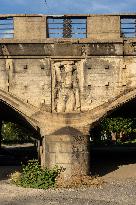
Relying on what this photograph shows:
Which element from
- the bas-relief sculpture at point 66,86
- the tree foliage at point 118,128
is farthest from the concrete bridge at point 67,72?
the tree foliage at point 118,128

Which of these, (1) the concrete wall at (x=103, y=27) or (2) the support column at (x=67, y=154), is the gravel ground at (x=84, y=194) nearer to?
(2) the support column at (x=67, y=154)

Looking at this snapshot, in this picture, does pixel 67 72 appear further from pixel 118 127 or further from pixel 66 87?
pixel 118 127

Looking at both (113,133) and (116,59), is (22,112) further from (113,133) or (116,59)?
(113,133)

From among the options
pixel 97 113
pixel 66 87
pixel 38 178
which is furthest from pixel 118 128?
pixel 38 178

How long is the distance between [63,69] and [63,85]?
0.65 meters

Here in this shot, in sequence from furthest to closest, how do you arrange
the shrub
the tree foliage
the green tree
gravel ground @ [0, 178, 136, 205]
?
the green tree
the tree foliage
the shrub
gravel ground @ [0, 178, 136, 205]

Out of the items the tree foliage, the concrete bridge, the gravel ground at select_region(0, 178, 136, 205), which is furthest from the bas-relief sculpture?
the tree foliage

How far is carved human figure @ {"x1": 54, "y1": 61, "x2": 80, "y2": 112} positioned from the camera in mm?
16594

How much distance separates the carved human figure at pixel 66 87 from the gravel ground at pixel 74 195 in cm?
357

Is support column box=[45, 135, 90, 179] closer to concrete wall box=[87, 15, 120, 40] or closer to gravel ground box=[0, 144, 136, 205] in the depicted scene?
gravel ground box=[0, 144, 136, 205]

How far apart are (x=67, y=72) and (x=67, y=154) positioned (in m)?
3.32

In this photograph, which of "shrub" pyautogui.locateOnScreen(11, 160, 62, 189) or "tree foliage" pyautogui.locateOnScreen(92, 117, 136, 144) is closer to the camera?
"shrub" pyautogui.locateOnScreen(11, 160, 62, 189)

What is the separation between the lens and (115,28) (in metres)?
16.5

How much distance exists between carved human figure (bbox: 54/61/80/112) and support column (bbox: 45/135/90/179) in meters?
1.41
